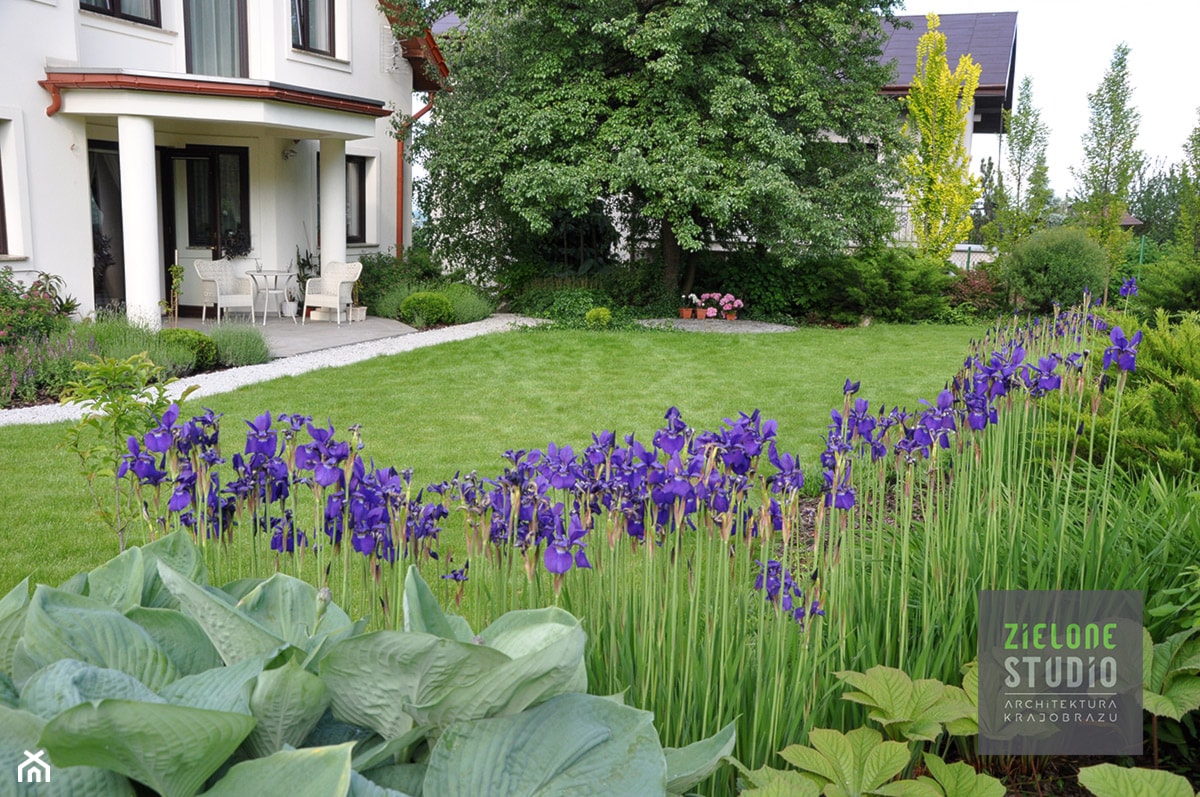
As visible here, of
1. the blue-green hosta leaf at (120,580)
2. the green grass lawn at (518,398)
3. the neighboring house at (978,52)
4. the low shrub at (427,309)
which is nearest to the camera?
the blue-green hosta leaf at (120,580)

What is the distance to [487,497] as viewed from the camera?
7.58 feet

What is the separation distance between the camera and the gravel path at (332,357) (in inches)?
319

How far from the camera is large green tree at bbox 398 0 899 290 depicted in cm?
1401

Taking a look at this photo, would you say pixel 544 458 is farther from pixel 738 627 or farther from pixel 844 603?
pixel 844 603

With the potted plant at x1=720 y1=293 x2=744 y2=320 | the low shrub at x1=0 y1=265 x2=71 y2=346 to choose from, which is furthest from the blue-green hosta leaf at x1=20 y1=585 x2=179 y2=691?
the potted plant at x1=720 y1=293 x2=744 y2=320

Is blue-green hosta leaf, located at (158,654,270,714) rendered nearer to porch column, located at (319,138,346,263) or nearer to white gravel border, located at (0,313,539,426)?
white gravel border, located at (0,313,539,426)

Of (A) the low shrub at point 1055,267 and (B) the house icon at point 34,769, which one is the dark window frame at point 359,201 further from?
(B) the house icon at point 34,769

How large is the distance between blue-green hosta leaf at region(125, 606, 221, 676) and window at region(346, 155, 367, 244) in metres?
16.9

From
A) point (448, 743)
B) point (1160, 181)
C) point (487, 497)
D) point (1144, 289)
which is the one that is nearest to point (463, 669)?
point (448, 743)

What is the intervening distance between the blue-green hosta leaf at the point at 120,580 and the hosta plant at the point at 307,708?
0.09 metres

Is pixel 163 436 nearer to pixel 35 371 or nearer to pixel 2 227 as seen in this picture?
pixel 35 371

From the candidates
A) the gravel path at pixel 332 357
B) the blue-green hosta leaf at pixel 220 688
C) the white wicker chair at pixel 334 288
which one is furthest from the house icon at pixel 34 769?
the white wicker chair at pixel 334 288

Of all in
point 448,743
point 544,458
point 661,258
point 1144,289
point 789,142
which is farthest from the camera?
point 661,258

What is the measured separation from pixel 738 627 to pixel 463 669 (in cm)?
137
